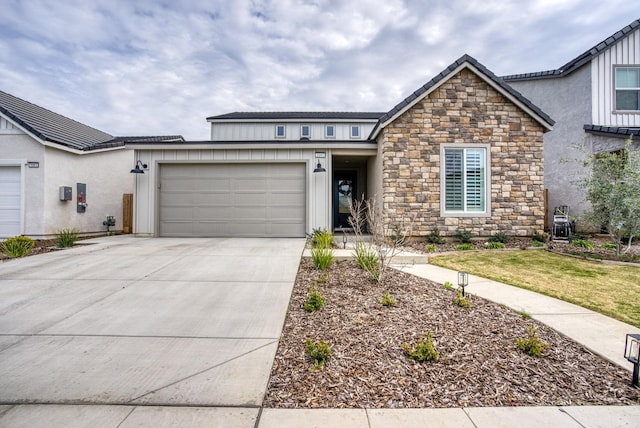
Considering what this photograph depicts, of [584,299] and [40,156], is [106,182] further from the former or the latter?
[584,299]

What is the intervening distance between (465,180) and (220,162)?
764 centimetres

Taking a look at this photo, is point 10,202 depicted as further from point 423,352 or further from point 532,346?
point 532,346

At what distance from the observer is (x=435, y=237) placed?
337 inches

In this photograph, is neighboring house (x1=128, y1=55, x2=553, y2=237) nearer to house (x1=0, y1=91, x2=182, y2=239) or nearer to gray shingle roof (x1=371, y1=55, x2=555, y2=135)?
gray shingle roof (x1=371, y1=55, x2=555, y2=135)

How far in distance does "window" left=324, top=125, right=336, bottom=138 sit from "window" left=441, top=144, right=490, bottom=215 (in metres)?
11.7

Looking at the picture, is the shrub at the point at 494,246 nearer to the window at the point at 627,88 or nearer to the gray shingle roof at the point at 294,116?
the window at the point at 627,88

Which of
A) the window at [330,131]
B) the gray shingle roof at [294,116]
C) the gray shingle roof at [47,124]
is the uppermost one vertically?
the gray shingle roof at [294,116]

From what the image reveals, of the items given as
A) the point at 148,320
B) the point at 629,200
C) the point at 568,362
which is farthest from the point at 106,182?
the point at 629,200

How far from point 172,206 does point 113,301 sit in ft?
21.2

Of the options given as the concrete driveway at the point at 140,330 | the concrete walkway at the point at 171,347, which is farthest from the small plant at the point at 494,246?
the concrete driveway at the point at 140,330

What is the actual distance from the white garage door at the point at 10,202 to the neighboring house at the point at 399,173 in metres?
3.37

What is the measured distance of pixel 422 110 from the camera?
346 inches

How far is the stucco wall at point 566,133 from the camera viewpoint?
36.2 feet

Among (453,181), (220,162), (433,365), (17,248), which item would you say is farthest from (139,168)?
(433,365)
